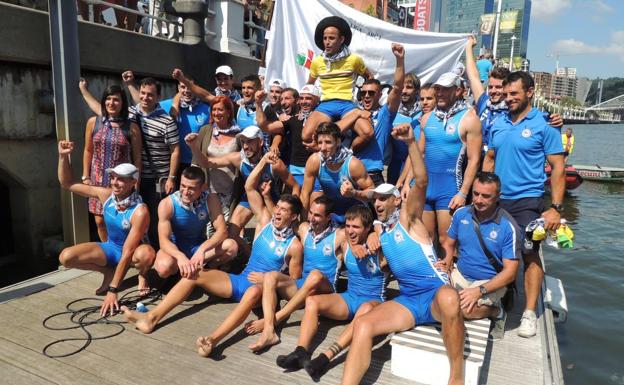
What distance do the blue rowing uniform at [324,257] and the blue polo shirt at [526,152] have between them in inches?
67.5

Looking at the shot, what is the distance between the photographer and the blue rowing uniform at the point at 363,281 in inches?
168

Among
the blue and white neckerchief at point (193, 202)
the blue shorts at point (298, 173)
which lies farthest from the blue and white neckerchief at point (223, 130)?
the blue and white neckerchief at point (193, 202)

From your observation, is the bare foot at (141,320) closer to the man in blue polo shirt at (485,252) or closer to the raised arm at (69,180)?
the raised arm at (69,180)

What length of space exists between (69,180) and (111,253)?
0.90 meters

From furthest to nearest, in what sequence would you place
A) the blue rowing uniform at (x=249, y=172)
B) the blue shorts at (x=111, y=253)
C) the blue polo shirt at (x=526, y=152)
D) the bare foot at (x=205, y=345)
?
the blue rowing uniform at (x=249, y=172) → the blue shorts at (x=111, y=253) → the blue polo shirt at (x=526, y=152) → the bare foot at (x=205, y=345)

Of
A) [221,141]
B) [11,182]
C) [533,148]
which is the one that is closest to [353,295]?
[533,148]

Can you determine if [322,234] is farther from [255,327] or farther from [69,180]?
[69,180]

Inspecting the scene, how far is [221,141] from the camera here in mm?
5738

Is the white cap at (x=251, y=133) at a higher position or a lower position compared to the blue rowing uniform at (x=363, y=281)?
higher

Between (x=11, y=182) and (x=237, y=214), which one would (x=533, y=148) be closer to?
(x=237, y=214)

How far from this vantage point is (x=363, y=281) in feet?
14.2

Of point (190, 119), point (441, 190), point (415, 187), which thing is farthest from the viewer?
point (190, 119)

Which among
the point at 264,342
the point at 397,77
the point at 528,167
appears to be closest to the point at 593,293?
the point at 528,167

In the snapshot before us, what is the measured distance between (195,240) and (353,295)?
181 cm
